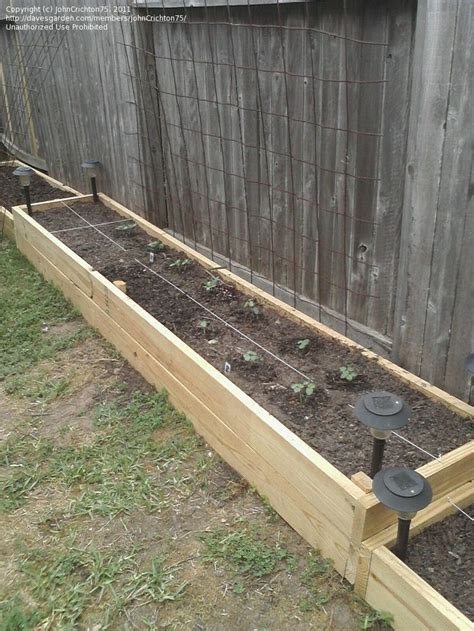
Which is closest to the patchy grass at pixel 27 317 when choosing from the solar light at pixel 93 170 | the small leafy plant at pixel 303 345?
the solar light at pixel 93 170

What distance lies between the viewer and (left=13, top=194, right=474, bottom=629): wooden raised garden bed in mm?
2172

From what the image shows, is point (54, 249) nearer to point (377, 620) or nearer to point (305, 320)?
point (305, 320)

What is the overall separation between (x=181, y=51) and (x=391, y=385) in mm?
2835

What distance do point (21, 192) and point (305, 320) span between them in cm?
441

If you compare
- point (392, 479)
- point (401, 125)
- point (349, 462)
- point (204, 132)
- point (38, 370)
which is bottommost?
point (38, 370)

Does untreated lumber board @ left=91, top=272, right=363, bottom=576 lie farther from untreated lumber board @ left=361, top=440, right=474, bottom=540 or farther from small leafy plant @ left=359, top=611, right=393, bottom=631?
small leafy plant @ left=359, top=611, right=393, bottom=631

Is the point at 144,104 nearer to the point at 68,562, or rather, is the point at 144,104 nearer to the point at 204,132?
the point at 204,132

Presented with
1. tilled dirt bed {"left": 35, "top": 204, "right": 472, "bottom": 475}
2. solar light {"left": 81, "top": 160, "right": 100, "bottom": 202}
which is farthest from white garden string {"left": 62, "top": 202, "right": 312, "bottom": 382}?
solar light {"left": 81, "top": 160, "right": 100, "bottom": 202}

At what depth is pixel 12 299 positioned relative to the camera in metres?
4.73

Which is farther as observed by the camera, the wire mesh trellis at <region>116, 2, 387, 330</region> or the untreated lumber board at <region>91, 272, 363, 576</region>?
Result: the wire mesh trellis at <region>116, 2, 387, 330</region>

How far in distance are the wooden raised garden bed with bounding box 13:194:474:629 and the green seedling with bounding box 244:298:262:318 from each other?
0.08 metres

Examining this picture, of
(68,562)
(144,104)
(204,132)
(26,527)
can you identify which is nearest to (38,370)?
(26,527)

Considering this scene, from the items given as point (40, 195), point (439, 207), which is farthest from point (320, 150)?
point (40, 195)

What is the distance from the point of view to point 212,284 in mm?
4043
